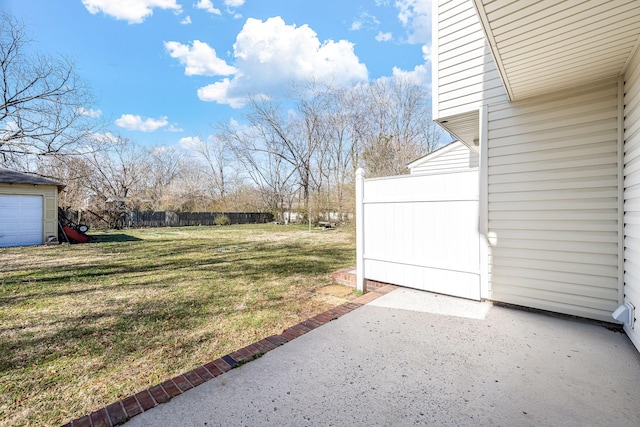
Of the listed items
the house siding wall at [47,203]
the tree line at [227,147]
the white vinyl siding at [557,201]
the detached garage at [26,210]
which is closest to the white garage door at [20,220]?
the detached garage at [26,210]

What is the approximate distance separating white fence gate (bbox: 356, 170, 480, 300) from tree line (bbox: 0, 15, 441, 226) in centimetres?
1174

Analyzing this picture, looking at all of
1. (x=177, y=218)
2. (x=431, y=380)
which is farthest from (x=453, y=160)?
(x=177, y=218)

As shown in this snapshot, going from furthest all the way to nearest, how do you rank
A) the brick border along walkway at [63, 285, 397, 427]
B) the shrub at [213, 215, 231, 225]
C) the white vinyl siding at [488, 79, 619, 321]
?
the shrub at [213, 215, 231, 225], the white vinyl siding at [488, 79, 619, 321], the brick border along walkway at [63, 285, 397, 427]

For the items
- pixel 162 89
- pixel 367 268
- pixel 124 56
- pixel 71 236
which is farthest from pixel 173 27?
pixel 367 268

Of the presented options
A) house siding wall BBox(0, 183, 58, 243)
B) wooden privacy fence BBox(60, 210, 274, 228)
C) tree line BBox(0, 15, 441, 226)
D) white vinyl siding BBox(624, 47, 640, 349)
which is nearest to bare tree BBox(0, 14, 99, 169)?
tree line BBox(0, 15, 441, 226)

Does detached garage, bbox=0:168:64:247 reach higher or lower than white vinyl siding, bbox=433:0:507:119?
lower

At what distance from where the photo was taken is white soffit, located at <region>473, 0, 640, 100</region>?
70.9 inches

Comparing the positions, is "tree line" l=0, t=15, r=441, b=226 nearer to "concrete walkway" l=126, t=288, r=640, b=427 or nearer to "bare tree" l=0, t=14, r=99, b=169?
"bare tree" l=0, t=14, r=99, b=169

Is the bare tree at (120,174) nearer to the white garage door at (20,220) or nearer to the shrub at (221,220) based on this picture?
the shrub at (221,220)

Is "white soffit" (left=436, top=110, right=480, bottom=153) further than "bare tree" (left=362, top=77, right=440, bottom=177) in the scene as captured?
No

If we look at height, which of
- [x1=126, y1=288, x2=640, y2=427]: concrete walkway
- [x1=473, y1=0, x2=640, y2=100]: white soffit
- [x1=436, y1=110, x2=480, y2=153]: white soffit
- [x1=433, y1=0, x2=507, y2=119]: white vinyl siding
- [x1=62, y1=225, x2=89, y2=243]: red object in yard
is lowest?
[x1=126, y1=288, x2=640, y2=427]: concrete walkway

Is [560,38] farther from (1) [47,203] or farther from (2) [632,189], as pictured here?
(1) [47,203]

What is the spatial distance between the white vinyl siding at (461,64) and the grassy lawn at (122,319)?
2.91 m

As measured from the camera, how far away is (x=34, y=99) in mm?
12383
